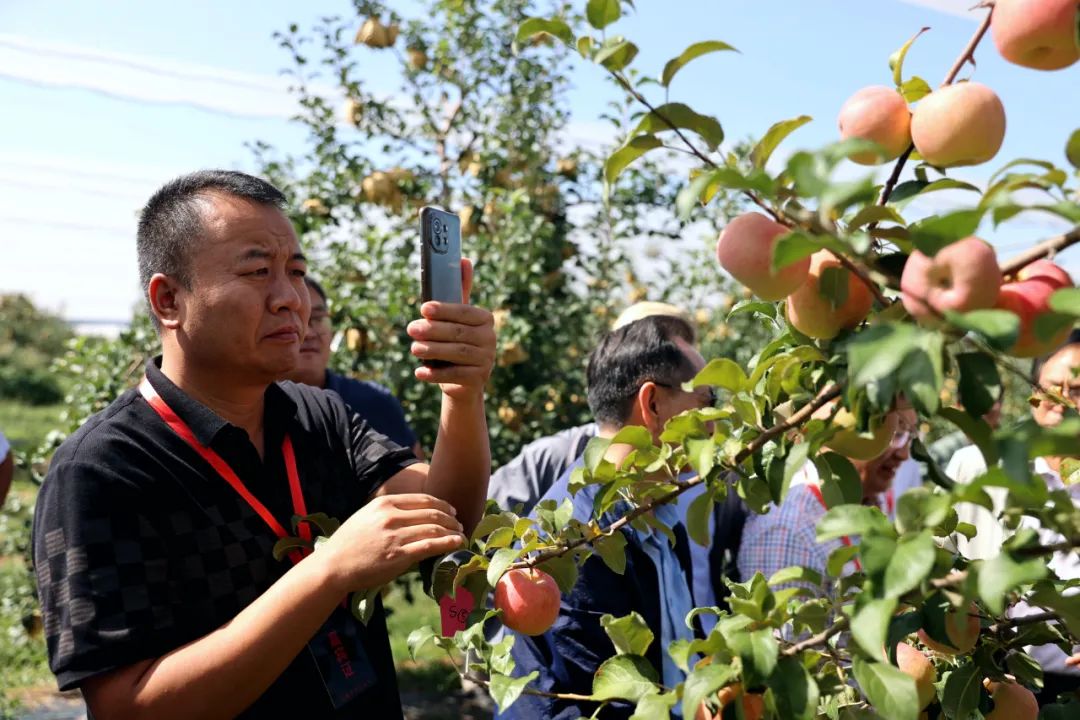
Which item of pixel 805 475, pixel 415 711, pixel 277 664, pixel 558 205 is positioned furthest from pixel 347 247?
pixel 277 664

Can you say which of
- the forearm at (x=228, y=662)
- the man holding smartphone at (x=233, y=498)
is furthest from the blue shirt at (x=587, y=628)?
the forearm at (x=228, y=662)

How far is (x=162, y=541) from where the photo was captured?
4.08 ft

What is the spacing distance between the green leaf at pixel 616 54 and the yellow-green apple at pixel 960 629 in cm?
52

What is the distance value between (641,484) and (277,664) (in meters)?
0.47

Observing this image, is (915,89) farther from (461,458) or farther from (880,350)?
(461,458)

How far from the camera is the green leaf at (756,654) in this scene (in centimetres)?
78

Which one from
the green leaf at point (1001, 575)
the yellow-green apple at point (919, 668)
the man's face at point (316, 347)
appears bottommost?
the yellow-green apple at point (919, 668)

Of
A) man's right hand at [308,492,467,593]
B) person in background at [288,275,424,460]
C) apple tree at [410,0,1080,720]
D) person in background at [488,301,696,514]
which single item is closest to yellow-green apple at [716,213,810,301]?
apple tree at [410,0,1080,720]

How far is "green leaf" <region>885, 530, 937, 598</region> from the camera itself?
683mm

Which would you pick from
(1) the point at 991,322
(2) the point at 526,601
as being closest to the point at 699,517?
(2) the point at 526,601

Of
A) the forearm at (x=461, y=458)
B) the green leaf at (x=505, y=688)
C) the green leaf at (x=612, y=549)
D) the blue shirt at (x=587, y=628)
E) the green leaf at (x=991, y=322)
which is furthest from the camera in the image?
the blue shirt at (x=587, y=628)

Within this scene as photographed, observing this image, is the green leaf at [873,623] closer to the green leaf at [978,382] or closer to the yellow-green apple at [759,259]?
the green leaf at [978,382]

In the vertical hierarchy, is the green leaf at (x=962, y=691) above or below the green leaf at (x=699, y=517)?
below

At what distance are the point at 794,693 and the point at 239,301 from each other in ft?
3.03
